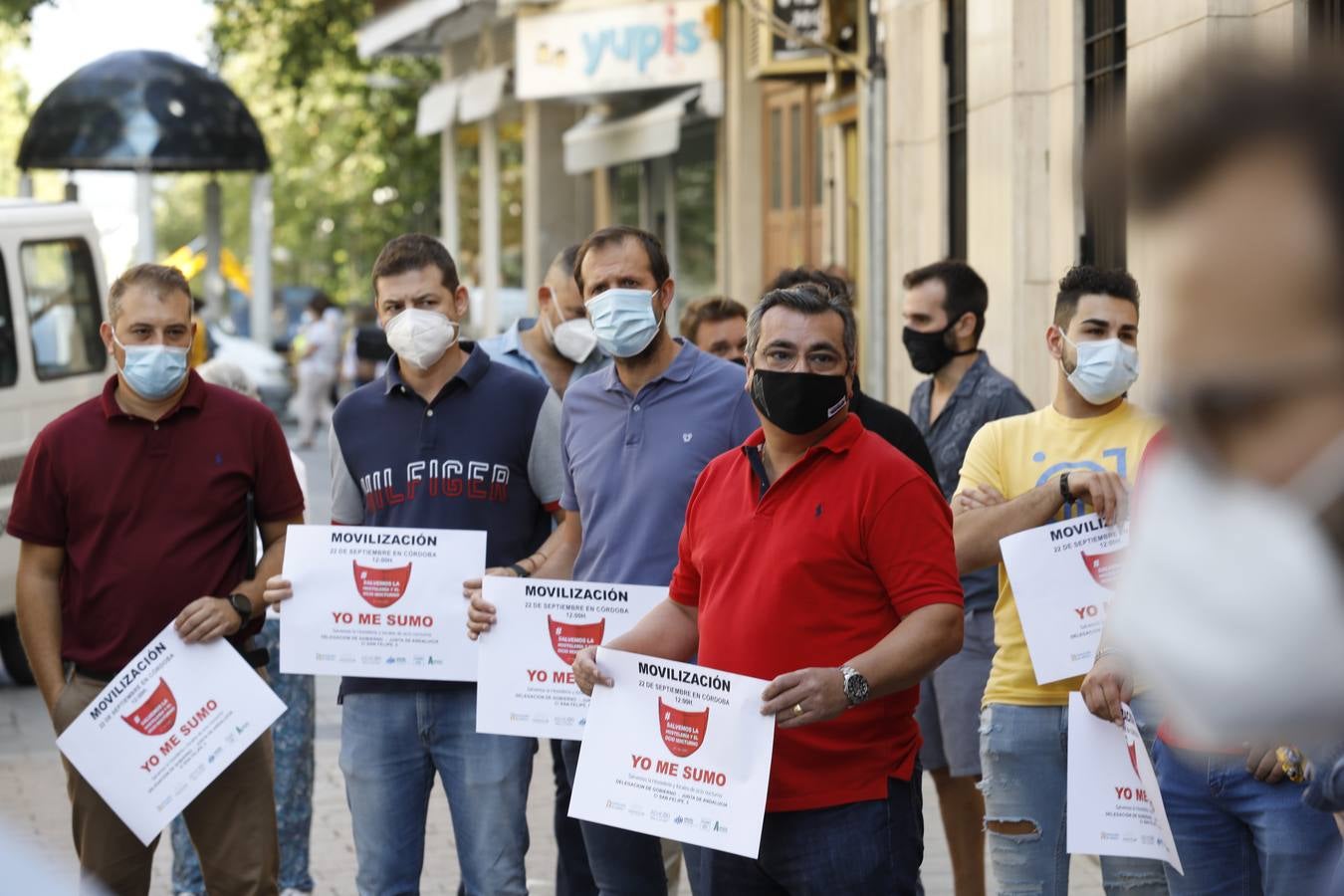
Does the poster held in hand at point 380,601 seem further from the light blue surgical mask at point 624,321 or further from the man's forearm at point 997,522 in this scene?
the man's forearm at point 997,522

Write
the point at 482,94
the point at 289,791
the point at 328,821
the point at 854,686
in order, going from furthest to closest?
the point at 482,94 < the point at 328,821 < the point at 289,791 < the point at 854,686

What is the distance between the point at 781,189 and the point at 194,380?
51.5ft

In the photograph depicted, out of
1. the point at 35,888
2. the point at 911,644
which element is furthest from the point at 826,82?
the point at 35,888

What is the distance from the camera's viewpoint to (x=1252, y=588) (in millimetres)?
1807

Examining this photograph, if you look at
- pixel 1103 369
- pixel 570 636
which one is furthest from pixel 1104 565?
pixel 570 636

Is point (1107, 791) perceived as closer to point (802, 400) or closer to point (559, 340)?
point (802, 400)

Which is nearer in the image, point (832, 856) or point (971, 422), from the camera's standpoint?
point (832, 856)

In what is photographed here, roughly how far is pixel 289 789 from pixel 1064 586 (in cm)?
342

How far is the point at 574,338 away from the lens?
766 centimetres

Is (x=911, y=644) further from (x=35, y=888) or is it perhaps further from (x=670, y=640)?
(x=35, y=888)

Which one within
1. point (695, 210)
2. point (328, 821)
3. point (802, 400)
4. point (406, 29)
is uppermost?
point (406, 29)

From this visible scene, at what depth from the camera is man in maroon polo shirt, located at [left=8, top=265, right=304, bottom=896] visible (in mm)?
5688

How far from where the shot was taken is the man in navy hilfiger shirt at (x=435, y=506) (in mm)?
5719

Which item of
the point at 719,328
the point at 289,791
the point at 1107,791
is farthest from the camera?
the point at 719,328
